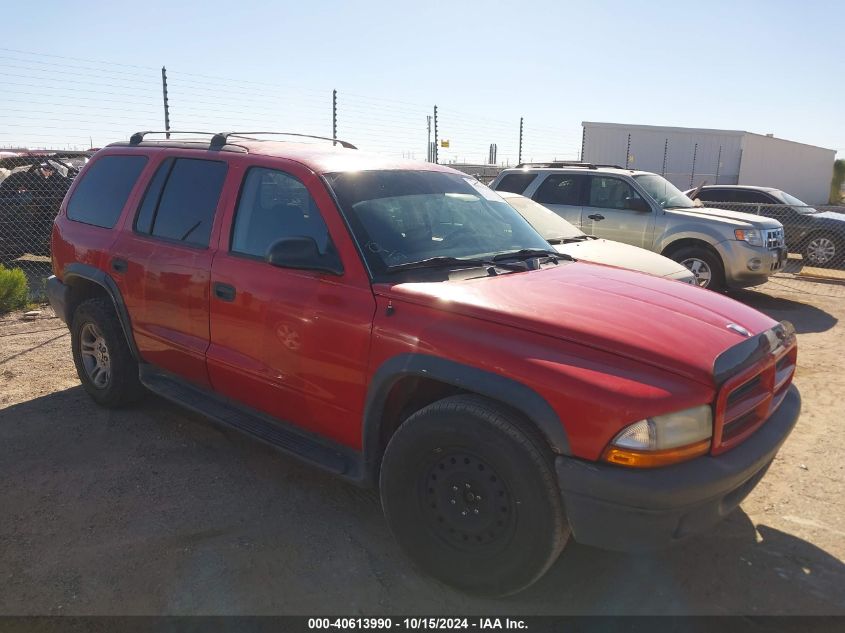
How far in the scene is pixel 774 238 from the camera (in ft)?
30.5

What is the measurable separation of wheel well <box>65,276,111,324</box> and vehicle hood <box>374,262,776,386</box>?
288cm

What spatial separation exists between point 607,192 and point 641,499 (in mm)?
7779

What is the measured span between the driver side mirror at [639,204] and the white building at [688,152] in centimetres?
1973

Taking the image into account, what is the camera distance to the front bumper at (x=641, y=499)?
2352 mm

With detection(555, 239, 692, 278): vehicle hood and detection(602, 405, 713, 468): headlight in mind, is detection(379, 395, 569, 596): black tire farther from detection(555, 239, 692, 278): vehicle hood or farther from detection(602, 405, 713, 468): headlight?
detection(555, 239, 692, 278): vehicle hood

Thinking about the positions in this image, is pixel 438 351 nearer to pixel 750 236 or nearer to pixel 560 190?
pixel 560 190

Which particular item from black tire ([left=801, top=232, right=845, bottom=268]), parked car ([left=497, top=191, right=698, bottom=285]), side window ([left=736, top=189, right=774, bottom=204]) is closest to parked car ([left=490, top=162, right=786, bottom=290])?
parked car ([left=497, top=191, right=698, bottom=285])

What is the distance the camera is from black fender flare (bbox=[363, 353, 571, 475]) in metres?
2.45

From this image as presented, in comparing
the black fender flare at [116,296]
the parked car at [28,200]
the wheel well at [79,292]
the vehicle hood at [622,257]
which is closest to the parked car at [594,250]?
the vehicle hood at [622,257]

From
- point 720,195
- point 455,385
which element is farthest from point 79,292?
point 720,195

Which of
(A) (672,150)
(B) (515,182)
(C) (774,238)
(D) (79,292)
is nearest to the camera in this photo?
(D) (79,292)

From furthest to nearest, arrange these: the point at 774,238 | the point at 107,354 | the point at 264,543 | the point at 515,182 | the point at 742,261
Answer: the point at 515,182
the point at 774,238
the point at 742,261
the point at 107,354
the point at 264,543

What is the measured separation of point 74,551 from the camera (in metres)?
3.15

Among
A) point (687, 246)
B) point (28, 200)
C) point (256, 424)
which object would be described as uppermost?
point (28, 200)
